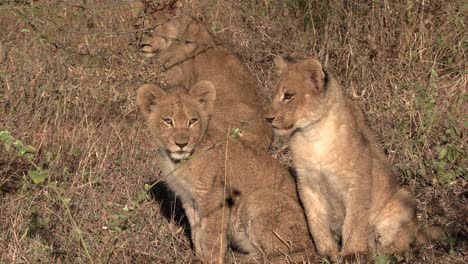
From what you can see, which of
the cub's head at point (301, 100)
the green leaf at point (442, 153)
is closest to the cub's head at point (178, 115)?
the cub's head at point (301, 100)

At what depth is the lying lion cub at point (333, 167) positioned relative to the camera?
5.74 m

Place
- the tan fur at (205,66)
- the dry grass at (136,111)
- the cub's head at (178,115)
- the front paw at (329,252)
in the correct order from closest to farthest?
the front paw at (329,252) → the cub's head at (178,115) → the dry grass at (136,111) → the tan fur at (205,66)

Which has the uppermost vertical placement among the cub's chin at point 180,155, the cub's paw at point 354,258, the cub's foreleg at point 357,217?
the cub's chin at point 180,155

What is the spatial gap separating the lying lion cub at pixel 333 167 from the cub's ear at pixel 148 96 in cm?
88

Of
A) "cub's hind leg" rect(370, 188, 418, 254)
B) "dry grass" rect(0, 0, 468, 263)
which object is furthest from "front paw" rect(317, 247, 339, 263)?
"dry grass" rect(0, 0, 468, 263)

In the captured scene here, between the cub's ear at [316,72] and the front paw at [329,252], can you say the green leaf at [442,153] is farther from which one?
the cub's ear at [316,72]

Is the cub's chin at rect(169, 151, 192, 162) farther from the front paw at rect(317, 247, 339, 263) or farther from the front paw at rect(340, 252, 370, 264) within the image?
the front paw at rect(340, 252, 370, 264)

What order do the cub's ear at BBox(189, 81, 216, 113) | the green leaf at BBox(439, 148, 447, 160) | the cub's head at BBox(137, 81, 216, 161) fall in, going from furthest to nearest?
1. the green leaf at BBox(439, 148, 447, 160)
2. the cub's ear at BBox(189, 81, 216, 113)
3. the cub's head at BBox(137, 81, 216, 161)

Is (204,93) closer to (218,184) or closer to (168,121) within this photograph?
(168,121)


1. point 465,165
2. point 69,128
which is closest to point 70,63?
point 69,128

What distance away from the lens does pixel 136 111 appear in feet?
28.6

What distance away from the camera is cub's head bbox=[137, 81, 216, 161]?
5957 mm

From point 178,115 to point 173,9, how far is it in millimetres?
3938

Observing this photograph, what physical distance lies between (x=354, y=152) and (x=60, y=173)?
2.52m
